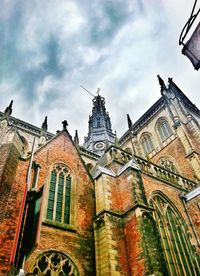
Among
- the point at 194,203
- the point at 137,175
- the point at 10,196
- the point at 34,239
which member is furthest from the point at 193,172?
the point at 34,239

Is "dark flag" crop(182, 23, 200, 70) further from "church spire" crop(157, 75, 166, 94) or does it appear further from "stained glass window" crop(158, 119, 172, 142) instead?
"church spire" crop(157, 75, 166, 94)

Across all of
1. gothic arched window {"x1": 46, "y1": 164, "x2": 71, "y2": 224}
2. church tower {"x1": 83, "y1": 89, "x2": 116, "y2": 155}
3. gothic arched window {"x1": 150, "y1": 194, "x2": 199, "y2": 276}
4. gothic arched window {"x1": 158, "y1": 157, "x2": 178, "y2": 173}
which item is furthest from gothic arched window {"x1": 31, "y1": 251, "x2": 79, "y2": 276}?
church tower {"x1": 83, "y1": 89, "x2": 116, "y2": 155}

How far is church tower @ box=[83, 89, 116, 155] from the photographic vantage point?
3671 centimetres

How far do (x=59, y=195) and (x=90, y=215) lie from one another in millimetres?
1732

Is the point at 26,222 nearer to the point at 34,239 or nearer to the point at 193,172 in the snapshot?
the point at 34,239

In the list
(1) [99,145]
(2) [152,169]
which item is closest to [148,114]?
(1) [99,145]

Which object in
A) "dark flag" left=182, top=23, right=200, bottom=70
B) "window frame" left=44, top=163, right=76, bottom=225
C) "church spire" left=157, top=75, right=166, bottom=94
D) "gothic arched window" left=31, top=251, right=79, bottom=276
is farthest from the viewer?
"church spire" left=157, top=75, right=166, bottom=94

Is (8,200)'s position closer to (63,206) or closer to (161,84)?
(63,206)

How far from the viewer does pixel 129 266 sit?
848cm

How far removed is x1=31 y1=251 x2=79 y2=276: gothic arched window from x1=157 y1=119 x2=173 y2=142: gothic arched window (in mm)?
18166

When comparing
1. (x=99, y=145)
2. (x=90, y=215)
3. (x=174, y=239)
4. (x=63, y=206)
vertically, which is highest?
(x=99, y=145)

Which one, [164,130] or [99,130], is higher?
[99,130]

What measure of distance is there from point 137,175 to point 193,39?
270 inches

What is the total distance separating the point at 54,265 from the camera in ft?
27.4
